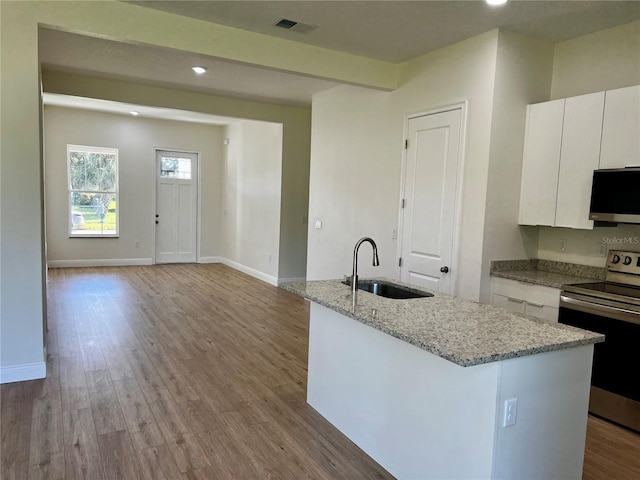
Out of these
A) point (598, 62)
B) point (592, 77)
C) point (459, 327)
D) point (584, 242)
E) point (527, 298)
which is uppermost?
point (598, 62)

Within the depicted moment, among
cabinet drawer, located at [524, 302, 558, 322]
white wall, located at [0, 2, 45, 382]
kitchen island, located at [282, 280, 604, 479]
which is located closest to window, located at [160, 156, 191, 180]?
white wall, located at [0, 2, 45, 382]

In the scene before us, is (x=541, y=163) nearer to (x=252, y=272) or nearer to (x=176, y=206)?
(x=252, y=272)

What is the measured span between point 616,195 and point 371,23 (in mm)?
2162

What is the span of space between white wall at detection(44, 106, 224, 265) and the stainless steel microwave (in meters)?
7.67

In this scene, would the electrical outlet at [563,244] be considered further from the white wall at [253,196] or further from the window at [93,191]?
the window at [93,191]

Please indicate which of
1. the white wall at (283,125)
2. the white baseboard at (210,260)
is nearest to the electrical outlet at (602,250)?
the white wall at (283,125)

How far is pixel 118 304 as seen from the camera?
18.7 ft

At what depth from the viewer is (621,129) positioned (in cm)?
303

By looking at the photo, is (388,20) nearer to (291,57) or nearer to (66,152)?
(291,57)

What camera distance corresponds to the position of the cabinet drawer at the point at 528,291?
10.5 feet

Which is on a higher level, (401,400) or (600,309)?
(600,309)

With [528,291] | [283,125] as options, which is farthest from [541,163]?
[283,125]

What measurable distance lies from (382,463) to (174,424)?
51.2 inches

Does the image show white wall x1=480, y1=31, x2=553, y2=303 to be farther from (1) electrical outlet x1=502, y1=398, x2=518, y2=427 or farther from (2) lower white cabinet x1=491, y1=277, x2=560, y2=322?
(1) electrical outlet x1=502, y1=398, x2=518, y2=427
